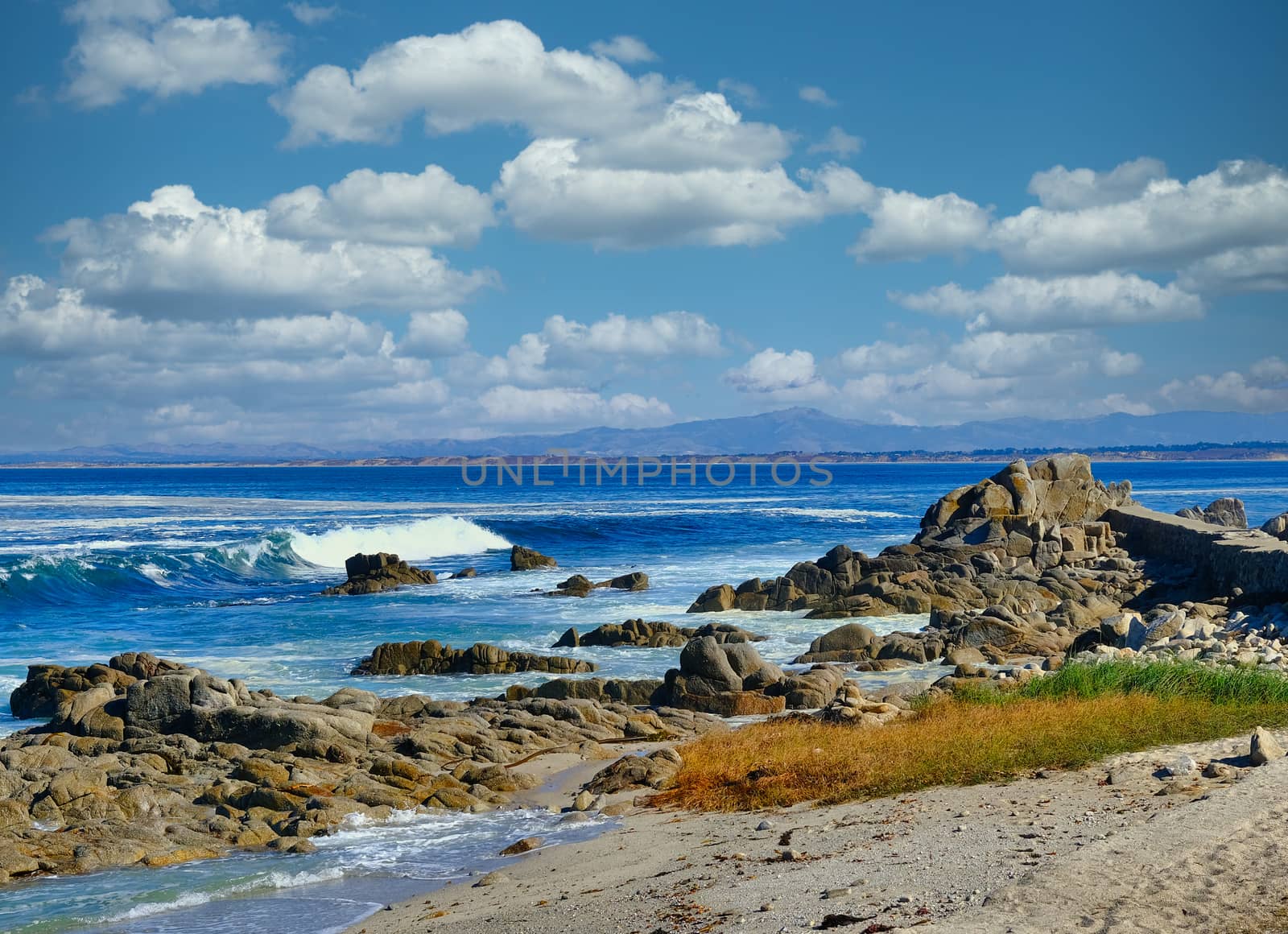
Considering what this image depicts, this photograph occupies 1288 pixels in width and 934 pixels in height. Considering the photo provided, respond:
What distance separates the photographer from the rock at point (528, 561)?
4694cm

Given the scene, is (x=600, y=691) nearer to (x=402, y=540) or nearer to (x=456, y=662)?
(x=456, y=662)

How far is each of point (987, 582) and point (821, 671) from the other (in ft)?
44.4

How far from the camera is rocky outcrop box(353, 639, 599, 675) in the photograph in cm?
2270

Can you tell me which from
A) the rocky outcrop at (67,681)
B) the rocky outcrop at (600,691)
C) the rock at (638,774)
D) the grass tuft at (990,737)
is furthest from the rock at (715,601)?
the rock at (638,774)

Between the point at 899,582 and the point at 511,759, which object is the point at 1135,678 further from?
the point at 899,582

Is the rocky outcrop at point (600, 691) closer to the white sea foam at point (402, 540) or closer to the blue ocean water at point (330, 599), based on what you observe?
the blue ocean water at point (330, 599)

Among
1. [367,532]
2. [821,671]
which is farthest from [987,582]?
[367,532]

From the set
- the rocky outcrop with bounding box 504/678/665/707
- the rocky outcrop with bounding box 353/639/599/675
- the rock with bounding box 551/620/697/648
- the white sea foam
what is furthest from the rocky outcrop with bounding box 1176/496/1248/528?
the white sea foam

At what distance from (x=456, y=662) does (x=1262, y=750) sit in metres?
16.5

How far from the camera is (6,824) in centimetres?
1123

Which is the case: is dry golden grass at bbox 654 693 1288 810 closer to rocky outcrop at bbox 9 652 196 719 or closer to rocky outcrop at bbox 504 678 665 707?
rocky outcrop at bbox 504 678 665 707

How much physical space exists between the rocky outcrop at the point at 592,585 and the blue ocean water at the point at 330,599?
0.80 metres

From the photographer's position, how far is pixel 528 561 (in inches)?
1857

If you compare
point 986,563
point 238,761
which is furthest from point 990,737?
point 986,563
